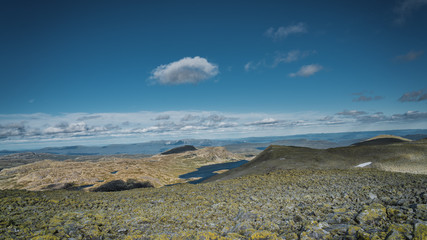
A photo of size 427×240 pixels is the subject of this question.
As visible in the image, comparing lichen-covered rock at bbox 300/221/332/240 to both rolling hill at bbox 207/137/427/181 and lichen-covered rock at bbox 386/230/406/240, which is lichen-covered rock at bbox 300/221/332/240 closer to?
lichen-covered rock at bbox 386/230/406/240

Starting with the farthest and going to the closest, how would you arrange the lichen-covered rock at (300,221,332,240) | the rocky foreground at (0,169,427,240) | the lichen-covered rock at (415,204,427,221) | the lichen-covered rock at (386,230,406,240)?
the rocky foreground at (0,169,427,240) → the lichen-covered rock at (300,221,332,240) → the lichen-covered rock at (415,204,427,221) → the lichen-covered rock at (386,230,406,240)

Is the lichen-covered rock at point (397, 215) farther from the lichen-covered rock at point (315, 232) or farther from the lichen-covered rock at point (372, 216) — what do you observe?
the lichen-covered rock at point (315, 232)

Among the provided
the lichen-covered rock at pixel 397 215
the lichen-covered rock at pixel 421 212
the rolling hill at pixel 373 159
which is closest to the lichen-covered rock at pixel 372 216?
the lichen-covered rock at pixel 397 215

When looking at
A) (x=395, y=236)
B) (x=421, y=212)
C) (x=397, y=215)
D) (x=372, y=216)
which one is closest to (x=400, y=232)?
(x=395, y=236)

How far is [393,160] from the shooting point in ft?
201

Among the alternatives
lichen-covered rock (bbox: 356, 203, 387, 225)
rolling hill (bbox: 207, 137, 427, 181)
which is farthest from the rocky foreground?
rolling hill (bbox: 207, 137, 427, 181)

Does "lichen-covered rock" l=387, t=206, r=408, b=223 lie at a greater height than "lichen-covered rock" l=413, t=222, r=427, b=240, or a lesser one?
lesser

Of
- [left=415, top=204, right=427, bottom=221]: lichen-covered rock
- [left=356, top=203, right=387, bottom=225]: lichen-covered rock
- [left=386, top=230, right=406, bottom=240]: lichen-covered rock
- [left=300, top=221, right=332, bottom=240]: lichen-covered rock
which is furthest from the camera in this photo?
[left=356, top=203, right=387, bottom=225]: lichen-covered rock

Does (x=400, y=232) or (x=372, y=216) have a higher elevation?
(x=400, y=232)

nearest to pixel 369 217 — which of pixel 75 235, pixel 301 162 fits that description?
pixel 75 235

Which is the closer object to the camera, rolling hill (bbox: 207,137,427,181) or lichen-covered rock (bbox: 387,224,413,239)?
lichen-covered rock (bbox: 387,224,413,239)

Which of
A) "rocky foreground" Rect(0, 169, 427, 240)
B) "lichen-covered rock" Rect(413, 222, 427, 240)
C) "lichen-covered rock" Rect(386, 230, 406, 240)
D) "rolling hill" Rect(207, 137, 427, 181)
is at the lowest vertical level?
"rolling hill" Rect(207, 137, 427, 181)

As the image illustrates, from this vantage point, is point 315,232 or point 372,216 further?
point 372,216

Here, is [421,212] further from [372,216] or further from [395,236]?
[395,236]
